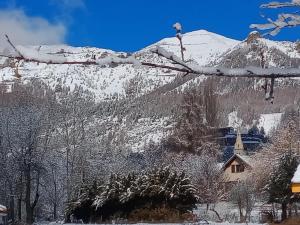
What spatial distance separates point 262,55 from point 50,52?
2.59 ft

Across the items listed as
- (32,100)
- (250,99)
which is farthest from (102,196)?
(250,99)

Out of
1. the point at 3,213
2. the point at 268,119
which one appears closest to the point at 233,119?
the point at 268,119

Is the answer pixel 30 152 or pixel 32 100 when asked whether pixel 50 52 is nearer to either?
pixel 30 152

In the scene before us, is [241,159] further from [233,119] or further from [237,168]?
[233,119]

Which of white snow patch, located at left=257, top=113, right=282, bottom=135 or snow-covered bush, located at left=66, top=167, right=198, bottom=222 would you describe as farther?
white snow patch, located at left=257, top=113, right=282, bottom=135

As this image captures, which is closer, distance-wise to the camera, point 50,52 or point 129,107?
point 50,52

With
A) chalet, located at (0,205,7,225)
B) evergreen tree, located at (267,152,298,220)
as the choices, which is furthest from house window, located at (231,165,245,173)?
chalet, located at (0,205,7,225)

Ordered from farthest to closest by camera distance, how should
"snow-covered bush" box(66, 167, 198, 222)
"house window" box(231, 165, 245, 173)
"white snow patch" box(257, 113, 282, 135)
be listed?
1. "white snow patch" box(257, 113, 282, 135)
2. "house window" box(231, 165, 245, 173)
3. "snow-covered bush" box(66, 167, 198, 222)

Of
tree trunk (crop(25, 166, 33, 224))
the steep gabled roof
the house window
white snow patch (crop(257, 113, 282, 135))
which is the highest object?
white snow patch (crop(257, 113, 282, 135))

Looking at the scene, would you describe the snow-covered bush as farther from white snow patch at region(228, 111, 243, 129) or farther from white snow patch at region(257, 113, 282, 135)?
white snow patch at region(228, 111, 243, 129)

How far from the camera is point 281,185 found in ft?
101

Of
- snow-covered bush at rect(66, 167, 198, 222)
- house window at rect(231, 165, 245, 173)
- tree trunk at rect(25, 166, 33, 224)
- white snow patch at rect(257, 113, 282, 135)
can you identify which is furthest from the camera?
white snow patch at rect(257, 113, 282, 135)

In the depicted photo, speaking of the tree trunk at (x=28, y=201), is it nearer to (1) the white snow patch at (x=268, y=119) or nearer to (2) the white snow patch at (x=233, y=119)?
(1) the white snow patch at (x=268, y=119)

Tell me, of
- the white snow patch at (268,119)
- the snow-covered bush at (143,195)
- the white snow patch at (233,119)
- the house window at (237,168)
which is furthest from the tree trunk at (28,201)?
the white snow patch at (233,119)
